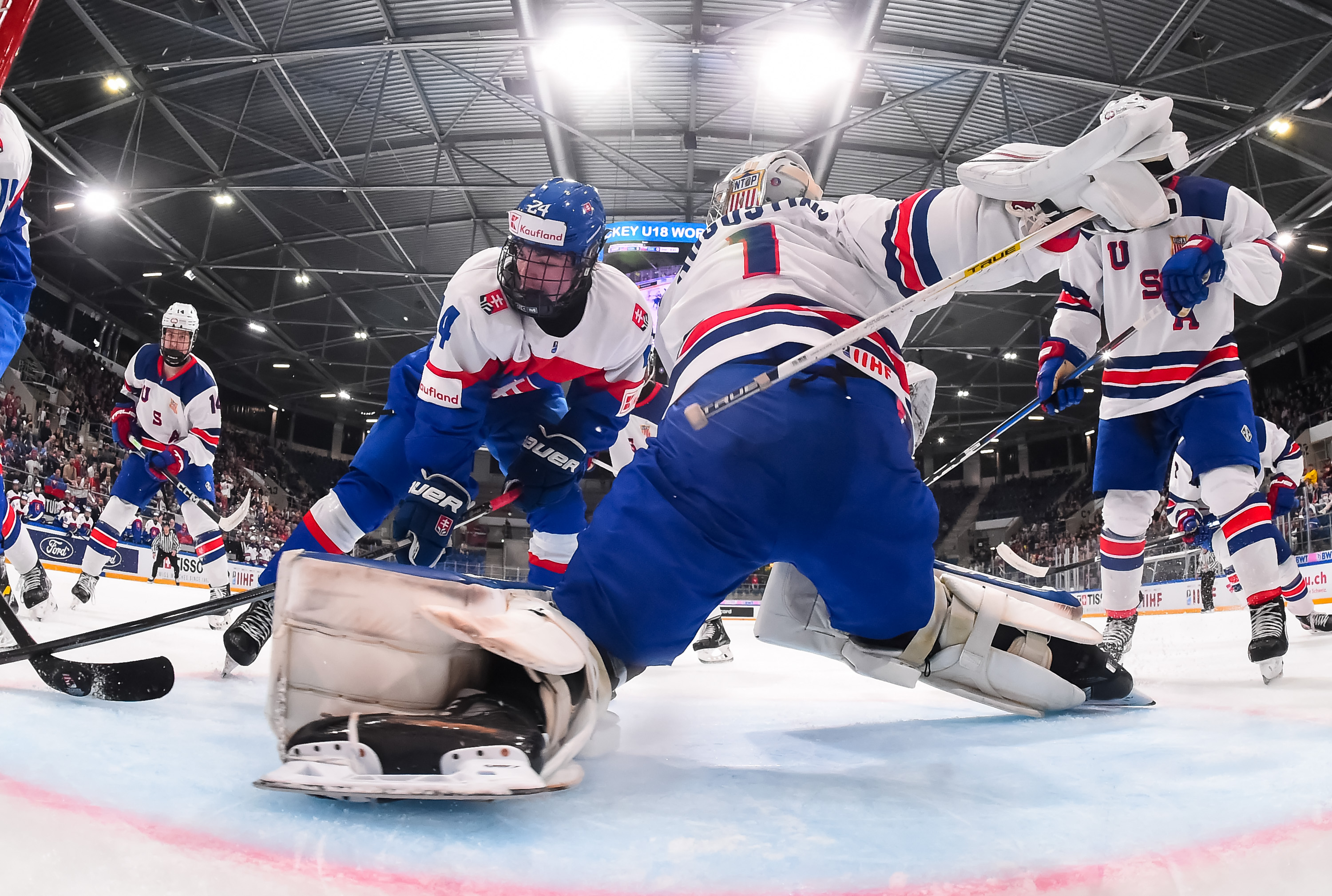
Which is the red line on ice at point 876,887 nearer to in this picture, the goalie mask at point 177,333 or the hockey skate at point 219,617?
the hockey skate at point 219,617

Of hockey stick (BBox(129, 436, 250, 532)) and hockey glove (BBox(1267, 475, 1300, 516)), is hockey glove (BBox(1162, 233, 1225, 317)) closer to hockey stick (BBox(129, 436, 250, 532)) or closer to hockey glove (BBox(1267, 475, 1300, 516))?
hockey glove (BBox(1267, 475, 1300, 516))

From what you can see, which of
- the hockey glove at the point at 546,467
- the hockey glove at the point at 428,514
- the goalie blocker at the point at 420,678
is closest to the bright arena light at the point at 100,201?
the hockey glove at the point at 546,467

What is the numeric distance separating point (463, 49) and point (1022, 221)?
9.37m

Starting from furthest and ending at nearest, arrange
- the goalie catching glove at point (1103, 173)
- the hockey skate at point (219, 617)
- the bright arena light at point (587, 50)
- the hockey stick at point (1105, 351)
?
the bright arena light at point (587, 50)
the hockey skate at point (219, 617)
the hockey stick at point (1105, 351)
the goalie catching glove at point (1103, 173)

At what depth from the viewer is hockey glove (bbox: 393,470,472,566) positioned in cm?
245

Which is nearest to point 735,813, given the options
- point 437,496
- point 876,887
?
point 876,887

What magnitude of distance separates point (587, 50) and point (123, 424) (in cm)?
615

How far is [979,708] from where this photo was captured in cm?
205

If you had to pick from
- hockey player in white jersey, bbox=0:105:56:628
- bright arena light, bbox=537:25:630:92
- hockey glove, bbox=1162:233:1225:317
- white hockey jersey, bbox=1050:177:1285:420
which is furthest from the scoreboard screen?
hockey glove, bbox=1162:233:1225:317

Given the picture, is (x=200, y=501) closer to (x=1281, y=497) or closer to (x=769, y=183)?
(x=769, y=183)

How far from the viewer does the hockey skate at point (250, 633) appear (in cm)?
222

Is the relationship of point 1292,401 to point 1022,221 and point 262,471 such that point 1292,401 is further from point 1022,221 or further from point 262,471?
point 262,471

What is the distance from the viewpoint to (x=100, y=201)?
10734 mm

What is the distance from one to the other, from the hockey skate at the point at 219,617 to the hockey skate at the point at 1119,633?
365 centimetres
